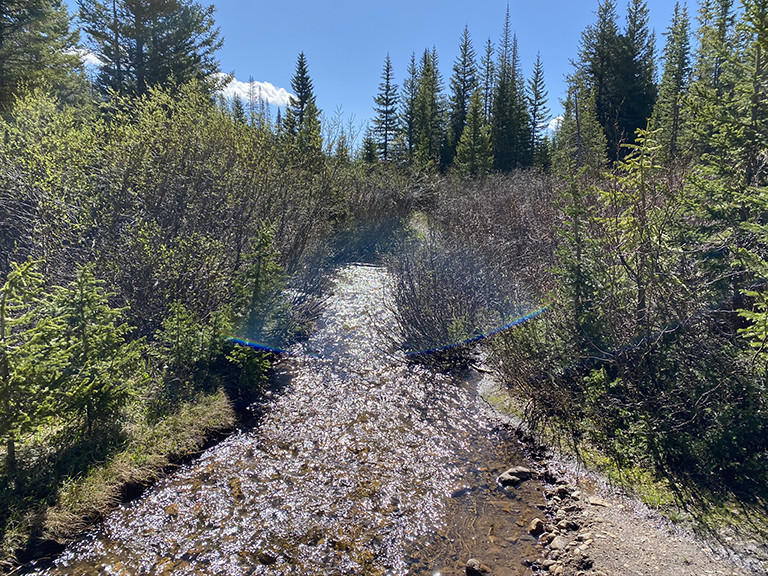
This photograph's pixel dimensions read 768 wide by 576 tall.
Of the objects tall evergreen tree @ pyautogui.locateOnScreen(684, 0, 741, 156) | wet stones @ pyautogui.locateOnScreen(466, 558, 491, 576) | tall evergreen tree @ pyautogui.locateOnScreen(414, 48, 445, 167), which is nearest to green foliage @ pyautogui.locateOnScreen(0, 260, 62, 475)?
wet stones @ pyautogui.locateOnScreen(466, 558, 491, 576)

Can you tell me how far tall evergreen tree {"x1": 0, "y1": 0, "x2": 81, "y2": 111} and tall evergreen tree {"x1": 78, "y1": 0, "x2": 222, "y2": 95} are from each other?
5.06m

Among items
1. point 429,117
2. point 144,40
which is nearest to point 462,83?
point 429,117

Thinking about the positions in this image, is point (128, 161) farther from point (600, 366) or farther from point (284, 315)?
point (600, 366)

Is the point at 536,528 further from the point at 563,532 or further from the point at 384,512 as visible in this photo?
the point at 384,512

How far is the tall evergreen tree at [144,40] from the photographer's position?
61.3ft

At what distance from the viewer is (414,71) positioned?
150 ft

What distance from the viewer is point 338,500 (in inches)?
166

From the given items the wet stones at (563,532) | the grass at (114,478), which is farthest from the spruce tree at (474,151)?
the wet stones at (563,532)

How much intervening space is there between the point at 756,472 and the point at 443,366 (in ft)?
14.1

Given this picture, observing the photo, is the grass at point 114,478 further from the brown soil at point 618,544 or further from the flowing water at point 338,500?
the brown soil at point 618,544

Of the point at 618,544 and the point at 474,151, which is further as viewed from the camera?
the point at 474,151

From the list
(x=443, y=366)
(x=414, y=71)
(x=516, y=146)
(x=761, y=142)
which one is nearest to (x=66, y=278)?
(x=443, y=366)

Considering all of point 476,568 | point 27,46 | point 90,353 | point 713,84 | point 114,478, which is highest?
point 713,84

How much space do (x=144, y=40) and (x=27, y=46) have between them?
282 inches
